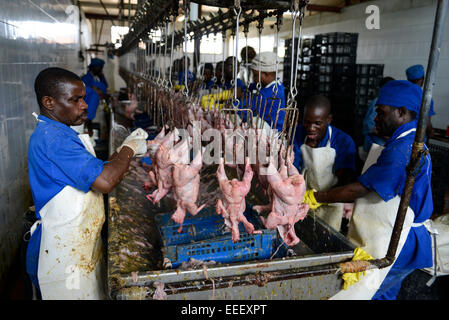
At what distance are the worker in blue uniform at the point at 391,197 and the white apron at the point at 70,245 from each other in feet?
5.46

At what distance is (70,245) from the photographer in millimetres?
2188

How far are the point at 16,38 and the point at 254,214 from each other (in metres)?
2.65

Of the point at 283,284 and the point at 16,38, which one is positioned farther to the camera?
the point at 16,38

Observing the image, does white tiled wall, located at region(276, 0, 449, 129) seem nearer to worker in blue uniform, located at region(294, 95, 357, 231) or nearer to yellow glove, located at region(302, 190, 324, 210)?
worker in blue uniform, located at region(294, 95, 357, 231)

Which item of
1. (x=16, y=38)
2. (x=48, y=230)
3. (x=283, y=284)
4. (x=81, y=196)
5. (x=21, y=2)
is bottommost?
(x=283, y=284)

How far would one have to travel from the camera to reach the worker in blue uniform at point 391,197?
7.27ft

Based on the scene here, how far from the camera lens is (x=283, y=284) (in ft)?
6.12

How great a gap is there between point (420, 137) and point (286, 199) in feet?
2.45

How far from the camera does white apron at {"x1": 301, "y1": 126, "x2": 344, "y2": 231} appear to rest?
3.23 meters

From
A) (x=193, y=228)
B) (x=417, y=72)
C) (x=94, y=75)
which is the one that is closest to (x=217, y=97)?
(x=193, y=228)
